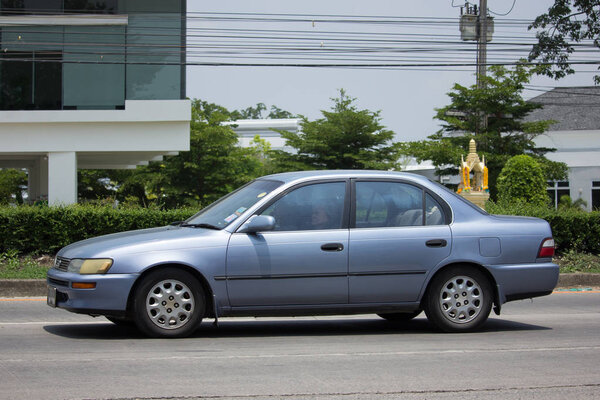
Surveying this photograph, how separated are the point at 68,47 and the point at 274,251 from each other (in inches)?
701

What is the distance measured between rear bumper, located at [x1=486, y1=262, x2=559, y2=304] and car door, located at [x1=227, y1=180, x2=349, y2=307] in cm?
162

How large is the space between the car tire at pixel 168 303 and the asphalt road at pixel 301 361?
0.13m

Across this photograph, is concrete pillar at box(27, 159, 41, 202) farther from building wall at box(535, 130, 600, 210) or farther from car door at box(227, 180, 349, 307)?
building wall at box(535, 130, 600, 210)

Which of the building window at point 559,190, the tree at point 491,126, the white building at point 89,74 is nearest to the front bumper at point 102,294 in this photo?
the white building at point 89,74

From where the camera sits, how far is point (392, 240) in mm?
7633

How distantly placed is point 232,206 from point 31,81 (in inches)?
680

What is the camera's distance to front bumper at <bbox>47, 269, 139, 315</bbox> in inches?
275

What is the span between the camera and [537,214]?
16312mm

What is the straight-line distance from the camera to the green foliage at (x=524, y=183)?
21.6 m

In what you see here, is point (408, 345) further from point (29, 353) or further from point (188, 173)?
point (188, 173)

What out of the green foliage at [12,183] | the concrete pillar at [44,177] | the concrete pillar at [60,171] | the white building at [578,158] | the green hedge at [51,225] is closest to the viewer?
the green hedge at [51,225]

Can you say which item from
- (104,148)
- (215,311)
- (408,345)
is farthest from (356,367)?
(104,148)

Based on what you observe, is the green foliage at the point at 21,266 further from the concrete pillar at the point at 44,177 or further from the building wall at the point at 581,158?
the building wall at the point at 581,158

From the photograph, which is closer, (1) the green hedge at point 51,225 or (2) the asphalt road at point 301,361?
(2) the asphalt road at point 301,361
